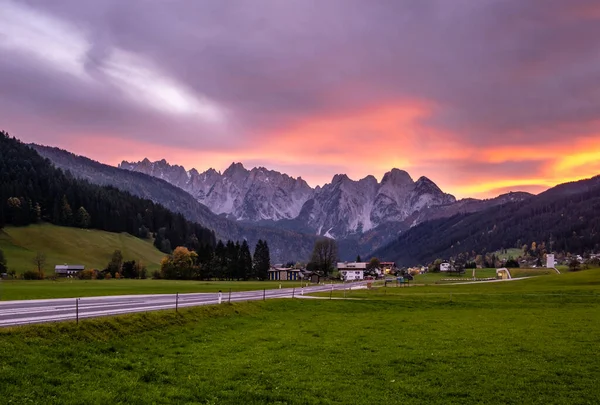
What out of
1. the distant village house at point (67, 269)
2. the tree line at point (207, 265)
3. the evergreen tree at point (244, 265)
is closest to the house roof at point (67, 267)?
the distant village house at point (67, 269)

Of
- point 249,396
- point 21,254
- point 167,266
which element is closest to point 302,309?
point 249,396

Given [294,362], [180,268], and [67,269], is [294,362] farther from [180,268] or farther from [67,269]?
[67,269]

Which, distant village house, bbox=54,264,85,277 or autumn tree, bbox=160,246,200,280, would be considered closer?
autumn tree, bbox=160,246,200,280

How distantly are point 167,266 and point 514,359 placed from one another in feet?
542

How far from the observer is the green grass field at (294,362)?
719 inches

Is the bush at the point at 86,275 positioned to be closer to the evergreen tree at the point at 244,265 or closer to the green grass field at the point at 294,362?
the evergreen tree at the point at 244,265

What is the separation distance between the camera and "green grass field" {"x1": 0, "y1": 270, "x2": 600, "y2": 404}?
59.9ft

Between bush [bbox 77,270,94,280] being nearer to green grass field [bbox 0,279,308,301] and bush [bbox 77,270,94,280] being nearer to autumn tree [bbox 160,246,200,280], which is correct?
autumn tree [bbox 160,246,200,280]

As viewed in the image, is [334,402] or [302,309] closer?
[334,402]

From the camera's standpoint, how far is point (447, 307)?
61.2 meters

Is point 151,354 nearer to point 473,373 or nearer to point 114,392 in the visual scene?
point 114,392

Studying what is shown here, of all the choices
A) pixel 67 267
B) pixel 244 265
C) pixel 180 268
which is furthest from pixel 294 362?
pixel 67 267

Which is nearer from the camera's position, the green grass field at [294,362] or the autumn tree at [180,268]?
the green grass field at [294,362]

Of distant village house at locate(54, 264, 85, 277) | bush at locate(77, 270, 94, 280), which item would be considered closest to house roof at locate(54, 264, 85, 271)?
distant village house at locate(54, 264, 85, 277)
